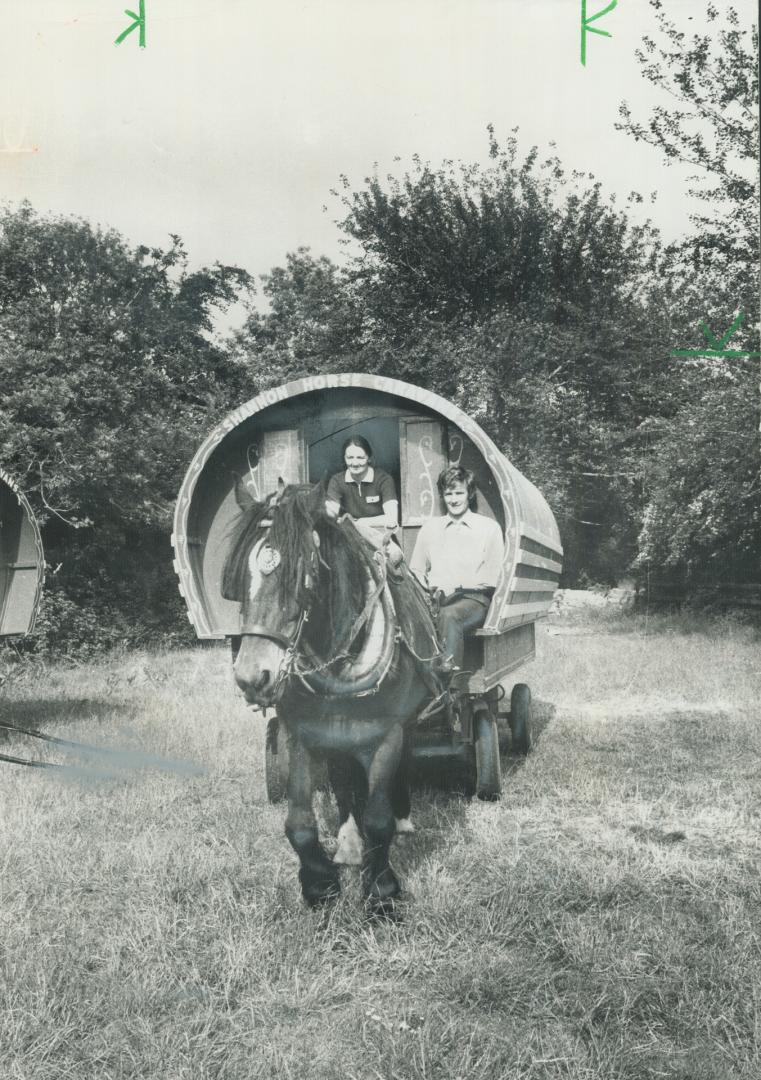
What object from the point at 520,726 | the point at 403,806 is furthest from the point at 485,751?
the point at 520,726

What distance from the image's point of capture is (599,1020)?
A: 2990 mm

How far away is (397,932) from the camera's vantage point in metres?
3.39

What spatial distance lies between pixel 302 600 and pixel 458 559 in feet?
5.51

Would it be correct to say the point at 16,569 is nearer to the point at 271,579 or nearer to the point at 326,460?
the point at 326,460

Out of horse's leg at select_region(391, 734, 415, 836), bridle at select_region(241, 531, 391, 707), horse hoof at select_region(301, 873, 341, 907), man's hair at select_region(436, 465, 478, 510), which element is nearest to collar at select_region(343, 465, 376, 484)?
man's hair at select_region(436, 465, 478, 510)

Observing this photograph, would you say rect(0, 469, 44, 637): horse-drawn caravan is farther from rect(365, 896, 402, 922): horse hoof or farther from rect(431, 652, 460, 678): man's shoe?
rect(365, 896, 402, 922): horse hoof

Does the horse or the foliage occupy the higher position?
the foliage

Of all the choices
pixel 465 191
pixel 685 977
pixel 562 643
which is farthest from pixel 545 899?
pixel 562 643

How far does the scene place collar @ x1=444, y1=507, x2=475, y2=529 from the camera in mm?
4301

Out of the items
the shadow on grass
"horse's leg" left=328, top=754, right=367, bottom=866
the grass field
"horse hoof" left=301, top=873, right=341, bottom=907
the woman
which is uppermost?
the woman

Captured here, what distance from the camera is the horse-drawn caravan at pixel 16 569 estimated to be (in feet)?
23.0

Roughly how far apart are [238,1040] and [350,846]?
1.00 meters

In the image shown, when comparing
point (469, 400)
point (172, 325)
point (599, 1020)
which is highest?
point (172, 325)

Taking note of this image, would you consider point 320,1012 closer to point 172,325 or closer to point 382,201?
point 382,201
